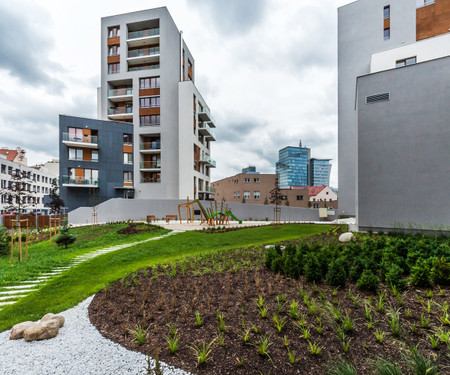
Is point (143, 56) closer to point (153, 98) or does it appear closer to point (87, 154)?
point (153, 98)

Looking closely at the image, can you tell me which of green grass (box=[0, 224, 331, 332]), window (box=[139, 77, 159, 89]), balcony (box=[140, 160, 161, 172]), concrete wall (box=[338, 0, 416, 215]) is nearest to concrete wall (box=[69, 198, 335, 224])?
concrete wall (box=[338, 0, 416, 215])

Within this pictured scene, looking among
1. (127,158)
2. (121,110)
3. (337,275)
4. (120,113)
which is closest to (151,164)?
(127,158)

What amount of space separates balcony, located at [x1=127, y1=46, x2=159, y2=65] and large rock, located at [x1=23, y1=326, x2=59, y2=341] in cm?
3734

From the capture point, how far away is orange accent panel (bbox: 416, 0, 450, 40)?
2272cm

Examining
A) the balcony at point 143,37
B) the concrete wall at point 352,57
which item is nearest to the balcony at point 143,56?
the balcony at point 143,37

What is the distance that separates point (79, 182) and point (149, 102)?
14.5 meters

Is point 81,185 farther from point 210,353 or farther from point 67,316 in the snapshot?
point 210,353

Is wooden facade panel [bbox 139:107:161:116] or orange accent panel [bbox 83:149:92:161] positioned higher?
wooden facade panel [bbox 139:107:161:116]

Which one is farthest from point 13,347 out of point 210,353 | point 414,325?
point 414,325

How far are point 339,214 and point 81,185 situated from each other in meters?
33.8

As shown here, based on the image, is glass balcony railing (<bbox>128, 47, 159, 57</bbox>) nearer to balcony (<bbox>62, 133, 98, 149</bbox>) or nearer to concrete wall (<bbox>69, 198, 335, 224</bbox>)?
balcony (<bbox>62, 133, 98, 149</bbox>)

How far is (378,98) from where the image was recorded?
13273 mm

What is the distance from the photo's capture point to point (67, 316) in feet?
14.8

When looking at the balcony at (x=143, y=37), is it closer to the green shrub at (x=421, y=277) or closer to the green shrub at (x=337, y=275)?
the green shrub at (x=337, y=275)
